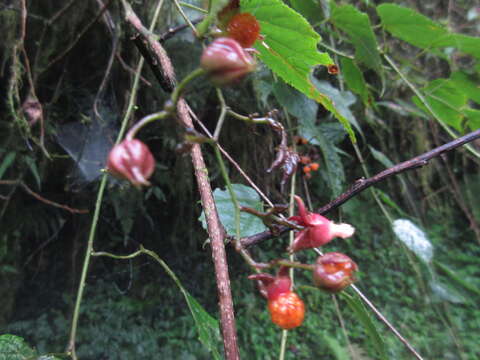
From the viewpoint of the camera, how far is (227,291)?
0.82 feet

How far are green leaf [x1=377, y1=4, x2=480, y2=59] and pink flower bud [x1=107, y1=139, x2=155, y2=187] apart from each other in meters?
0.66

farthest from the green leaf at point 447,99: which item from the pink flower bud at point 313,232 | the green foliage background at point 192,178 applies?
the pink flower bud at point 313,232

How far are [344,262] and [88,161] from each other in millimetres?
1122

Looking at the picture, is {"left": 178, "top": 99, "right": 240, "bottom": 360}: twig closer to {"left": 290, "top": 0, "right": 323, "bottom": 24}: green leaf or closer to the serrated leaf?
{"left": 290, "top": 0, "right": 323, "bottom": 24}: green leaf

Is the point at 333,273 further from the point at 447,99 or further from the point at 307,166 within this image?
the point at 307,166

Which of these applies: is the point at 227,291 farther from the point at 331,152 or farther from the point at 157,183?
the point at 157,183

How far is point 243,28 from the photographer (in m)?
0.30

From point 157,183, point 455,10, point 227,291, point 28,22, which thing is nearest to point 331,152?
point 157,183

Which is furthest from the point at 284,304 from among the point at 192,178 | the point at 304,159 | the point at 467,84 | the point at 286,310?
the point at 192,178

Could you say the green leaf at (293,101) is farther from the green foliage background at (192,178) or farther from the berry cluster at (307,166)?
the berry cluster at (307,166)

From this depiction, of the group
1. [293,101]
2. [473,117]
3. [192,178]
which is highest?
[192,178]

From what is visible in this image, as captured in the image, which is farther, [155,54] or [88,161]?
[88,161]

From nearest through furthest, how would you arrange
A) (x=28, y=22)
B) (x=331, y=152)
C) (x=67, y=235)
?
1. (x=331, y=152)
2. (x=28, y=22)
3. (x=67, y=235)

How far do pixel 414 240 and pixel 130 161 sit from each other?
0.87 metres
